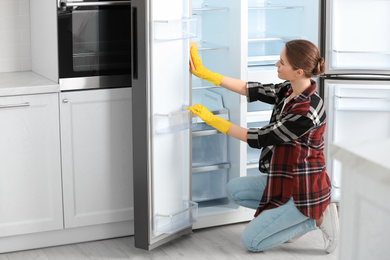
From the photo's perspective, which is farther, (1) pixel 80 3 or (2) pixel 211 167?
(2) pixel 211 167

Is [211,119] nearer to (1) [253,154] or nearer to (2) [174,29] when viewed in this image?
(2) [174,29]

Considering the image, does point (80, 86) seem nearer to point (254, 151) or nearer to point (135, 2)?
point (135, 2)

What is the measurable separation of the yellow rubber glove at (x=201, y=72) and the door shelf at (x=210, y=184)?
0.57 m

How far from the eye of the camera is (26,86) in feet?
9.52

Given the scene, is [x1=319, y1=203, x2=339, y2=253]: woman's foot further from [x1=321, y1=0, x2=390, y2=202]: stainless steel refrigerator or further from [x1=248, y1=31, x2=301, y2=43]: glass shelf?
[x1=248, y1=31, x2=301, y2=43]: glass shelf

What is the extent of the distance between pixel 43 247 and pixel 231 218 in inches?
38.5

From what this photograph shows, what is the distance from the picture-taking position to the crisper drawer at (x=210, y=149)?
342 centimetres

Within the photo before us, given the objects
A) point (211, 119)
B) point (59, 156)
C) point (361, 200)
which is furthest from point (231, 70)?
point (361, 200)

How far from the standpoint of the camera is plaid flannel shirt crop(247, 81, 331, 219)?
2.81m

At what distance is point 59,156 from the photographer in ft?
9.88

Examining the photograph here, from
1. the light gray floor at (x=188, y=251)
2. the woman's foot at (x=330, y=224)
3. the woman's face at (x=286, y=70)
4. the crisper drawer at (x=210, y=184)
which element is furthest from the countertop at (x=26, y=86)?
the woman's foot at (x=330, y=224)

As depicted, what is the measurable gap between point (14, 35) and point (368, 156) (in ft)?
7.93

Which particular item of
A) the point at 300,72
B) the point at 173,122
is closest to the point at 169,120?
the point at 173,122

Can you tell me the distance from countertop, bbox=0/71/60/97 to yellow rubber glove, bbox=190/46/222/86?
0.64 metres
